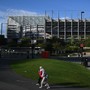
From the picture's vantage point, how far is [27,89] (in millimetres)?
23797

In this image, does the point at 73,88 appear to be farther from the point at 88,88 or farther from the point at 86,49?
the point at 86,49

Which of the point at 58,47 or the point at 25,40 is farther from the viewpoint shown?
the point at 25,40

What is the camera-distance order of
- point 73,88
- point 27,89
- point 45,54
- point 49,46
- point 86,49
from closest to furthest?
point 27,89 → point 73,88 → point 45,54 → point 49,46 → point 86,49

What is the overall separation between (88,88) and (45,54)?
60.6m

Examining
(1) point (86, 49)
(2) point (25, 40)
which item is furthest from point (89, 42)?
(2) point (25, 40)

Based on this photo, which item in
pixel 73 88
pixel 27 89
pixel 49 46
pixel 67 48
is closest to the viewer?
pixel 27 89

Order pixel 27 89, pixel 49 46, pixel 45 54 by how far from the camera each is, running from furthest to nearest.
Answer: pixel 49 46
pixel 45 54
pixel 27 89

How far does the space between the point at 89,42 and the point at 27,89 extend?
548 feet

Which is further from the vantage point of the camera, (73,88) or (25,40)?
(25,40)

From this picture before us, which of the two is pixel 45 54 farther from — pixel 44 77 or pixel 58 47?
pixel 58 47

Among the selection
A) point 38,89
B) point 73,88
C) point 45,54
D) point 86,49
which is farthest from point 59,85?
point 86,49

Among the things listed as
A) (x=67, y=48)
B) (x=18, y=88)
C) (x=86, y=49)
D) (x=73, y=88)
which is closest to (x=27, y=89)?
(x=18, y=88)

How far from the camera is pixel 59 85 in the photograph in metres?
27.1

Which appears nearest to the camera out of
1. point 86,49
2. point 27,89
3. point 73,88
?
point 27,89
